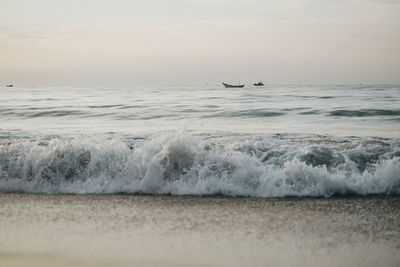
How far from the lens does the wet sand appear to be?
445cm

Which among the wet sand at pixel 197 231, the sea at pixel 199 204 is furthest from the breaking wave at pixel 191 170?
the wet sand at pixel 197 231

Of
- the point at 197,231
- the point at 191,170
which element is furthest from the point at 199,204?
the point at 197,231

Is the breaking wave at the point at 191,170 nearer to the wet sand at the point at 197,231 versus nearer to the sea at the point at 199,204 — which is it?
the sea at the point at 199,204

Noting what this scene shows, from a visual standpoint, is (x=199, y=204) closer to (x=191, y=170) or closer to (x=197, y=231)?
(x=191, y=170)

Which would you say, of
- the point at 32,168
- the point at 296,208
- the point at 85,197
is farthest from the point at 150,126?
A: the point at 296,208

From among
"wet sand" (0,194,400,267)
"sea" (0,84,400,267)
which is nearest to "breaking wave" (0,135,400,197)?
"sea" (0,84,400,267)

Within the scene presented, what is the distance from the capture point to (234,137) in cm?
1319

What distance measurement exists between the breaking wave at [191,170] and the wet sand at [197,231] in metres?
0.43

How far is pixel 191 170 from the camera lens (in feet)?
26.7

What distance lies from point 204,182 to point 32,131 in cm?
955

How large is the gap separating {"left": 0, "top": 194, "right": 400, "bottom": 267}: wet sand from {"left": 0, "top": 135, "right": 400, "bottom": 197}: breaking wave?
428 mm

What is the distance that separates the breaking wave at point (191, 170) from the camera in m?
7.61

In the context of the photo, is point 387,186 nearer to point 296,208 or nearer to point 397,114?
point 296,208

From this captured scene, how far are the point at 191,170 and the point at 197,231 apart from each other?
2.79m
